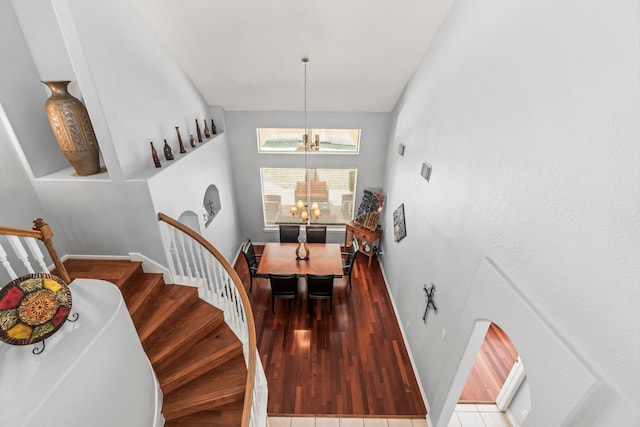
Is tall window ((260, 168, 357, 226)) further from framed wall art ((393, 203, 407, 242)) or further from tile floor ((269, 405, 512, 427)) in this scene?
tile floor ((269, 405, 512, 427))

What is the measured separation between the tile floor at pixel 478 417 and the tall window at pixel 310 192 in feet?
14.5

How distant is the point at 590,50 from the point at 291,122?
5278 mm

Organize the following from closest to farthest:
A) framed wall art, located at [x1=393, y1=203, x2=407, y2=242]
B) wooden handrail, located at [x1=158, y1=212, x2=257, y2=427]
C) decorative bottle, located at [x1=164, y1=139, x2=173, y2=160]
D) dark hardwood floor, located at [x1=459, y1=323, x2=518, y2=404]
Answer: wooden handrail, located at [x1=158, y1=212, x2=257, y2=427], decorative bottle, located at [x1=164, y1=139, x2=173, y2=160], dark hardwood floor, located at [x1=459, y1=323, x2=518, y2=404], framed wall art, located at [x1=393, y1=203, x2=407, y2=242]

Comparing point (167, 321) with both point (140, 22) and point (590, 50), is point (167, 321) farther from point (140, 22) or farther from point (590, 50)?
point (590, 50)

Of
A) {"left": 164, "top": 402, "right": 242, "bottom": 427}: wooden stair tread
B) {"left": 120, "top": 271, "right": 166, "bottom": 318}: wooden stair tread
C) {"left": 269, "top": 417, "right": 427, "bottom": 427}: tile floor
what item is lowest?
{"left": 269, "top": 417, "right": 427, "bottom": 427}: tile floor

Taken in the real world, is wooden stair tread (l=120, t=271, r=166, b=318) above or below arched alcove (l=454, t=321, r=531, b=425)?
above

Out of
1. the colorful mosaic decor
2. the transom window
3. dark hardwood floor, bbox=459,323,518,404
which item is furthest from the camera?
the transom window

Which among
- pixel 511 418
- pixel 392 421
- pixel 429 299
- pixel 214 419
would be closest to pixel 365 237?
pixel 429 299

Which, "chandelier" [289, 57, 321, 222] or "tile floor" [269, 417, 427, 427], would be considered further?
"chandelier" [289, 57, 321, 222]

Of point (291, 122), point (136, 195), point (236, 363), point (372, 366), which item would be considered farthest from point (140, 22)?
point (372, 366)

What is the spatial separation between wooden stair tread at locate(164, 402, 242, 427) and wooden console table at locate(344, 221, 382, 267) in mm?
4139

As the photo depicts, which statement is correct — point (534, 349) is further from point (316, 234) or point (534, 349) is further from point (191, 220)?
point (316, 234)

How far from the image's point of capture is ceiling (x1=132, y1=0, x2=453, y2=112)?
351 cm

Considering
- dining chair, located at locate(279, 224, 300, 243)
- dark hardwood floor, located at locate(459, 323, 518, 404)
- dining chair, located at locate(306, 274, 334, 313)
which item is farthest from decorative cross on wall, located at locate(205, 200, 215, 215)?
dark hardwood floor, located at locate(459, 323, 518, 404)
